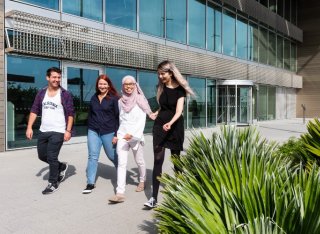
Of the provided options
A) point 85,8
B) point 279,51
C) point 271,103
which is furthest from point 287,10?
point 85,8

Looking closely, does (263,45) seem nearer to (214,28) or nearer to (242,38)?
(242,38)

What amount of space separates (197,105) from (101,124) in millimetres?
11834

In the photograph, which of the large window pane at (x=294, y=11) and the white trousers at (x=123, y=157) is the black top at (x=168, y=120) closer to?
the white trousers at (x=123, y=157)

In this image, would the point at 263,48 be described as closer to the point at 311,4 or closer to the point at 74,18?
the point at 311,4

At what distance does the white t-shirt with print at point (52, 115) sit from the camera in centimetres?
516

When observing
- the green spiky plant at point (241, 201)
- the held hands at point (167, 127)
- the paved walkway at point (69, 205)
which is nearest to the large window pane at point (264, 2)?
the paved walkway at point (69, 205)

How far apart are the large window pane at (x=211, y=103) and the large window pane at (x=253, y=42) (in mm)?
5065

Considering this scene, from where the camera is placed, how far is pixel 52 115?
517 cm

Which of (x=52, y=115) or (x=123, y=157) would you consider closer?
(x=123, y=157)

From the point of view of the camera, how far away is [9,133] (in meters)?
9.16

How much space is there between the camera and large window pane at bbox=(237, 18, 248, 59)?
20469 mm

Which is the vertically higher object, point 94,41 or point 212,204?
point 94,41

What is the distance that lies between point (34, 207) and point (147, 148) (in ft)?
20.3

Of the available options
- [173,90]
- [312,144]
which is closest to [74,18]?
[173,90]
